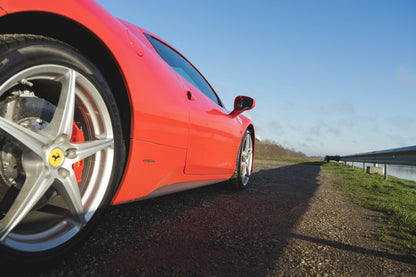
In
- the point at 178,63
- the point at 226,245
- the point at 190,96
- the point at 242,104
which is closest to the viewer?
the point at 226,245

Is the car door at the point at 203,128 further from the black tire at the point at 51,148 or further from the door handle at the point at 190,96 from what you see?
the black tire at the point at 51,148

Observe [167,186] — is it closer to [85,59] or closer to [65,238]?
[65,238]

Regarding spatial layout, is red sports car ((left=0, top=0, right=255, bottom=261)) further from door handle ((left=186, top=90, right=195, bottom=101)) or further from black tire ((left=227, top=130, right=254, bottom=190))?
black tire ((left=227, top=130, right=254, bottom=190))

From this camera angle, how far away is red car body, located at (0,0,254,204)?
109cm

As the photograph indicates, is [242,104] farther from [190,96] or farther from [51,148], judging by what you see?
[51,148]

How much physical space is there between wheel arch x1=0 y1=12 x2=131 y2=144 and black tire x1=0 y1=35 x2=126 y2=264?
0.06 m

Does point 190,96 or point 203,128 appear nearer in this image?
point 190,96

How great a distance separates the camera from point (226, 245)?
1682 mm

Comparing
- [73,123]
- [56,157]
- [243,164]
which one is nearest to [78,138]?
[73,123]

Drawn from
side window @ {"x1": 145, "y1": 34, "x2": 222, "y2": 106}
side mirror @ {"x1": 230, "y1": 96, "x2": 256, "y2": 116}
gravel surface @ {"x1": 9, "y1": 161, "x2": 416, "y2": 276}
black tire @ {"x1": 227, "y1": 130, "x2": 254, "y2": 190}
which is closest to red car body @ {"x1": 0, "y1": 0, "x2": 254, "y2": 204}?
side window @ {"x1": 145, "y1": 34, "x2": 222, "y2": 106}

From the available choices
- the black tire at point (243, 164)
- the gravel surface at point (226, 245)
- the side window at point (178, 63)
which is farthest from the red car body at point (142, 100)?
the black tire at point (243, 164)

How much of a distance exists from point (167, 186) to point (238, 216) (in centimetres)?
85

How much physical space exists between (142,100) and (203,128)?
0.86 metres

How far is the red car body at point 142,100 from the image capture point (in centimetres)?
109
